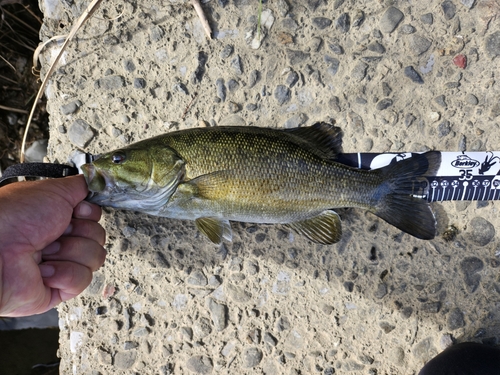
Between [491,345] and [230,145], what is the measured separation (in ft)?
8.49

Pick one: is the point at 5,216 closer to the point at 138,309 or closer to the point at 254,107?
the point at 138,309

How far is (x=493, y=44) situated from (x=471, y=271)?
1.78 meters

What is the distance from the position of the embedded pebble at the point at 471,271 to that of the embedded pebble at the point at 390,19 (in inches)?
74.9

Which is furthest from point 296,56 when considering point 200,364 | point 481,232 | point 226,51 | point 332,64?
point 200,364

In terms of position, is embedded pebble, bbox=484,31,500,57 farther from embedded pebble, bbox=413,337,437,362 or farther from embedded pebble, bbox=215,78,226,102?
embedded pebble, bbox=413,337,437,362

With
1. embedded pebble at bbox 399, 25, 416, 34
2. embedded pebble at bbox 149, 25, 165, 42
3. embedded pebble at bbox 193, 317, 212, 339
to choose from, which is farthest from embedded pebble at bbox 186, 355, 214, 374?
embedded pebble at bbox 399, 25, 416, 34

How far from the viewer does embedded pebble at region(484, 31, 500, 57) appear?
2.81 metres

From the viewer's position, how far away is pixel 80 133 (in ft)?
9.16

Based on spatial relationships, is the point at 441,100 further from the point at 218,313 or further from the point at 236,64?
the point at 218,313

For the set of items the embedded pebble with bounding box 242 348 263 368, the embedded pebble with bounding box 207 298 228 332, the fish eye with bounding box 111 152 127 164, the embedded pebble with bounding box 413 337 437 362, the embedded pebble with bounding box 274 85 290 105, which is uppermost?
the fish eye with bounding box 111 152 127 164

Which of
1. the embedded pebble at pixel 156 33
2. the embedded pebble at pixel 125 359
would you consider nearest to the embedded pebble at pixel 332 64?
the embedded pebble at pixel 156 33

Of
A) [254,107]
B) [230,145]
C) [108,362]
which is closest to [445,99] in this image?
[254,107]

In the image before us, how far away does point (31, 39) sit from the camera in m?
3.26

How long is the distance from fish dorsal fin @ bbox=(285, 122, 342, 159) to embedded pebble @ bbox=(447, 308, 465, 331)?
1.55 metres
